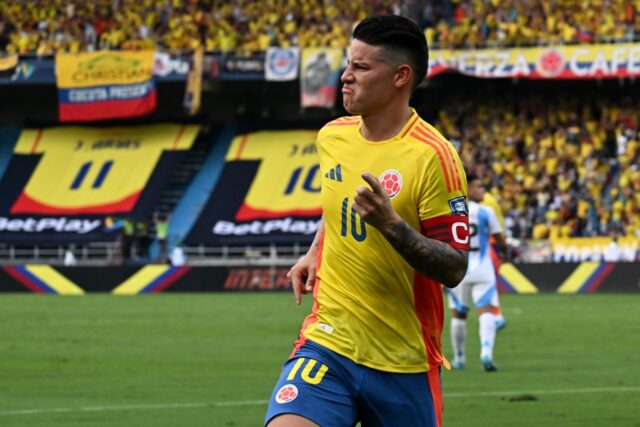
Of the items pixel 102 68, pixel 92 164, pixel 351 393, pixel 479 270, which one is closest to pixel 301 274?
pixel 351 393

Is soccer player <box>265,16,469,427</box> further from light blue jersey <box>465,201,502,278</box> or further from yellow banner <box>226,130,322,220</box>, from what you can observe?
yellow banner <box>226,130,322,220</box>

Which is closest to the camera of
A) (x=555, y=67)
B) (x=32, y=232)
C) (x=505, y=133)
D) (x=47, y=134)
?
(x=555, y=67)

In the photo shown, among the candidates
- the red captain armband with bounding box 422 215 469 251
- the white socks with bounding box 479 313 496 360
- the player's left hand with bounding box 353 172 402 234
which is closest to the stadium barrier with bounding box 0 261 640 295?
the white socks with bounding box 479 313 496 360

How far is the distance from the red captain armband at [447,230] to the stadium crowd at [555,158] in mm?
31749

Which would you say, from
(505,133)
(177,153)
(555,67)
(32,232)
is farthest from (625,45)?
(32,232)

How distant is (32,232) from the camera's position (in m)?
45.8

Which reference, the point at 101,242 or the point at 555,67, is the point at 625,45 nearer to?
the point at 555,67

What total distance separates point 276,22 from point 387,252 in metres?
40.8

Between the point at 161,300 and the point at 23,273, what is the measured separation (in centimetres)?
506

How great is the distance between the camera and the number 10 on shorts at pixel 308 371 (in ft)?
18.9

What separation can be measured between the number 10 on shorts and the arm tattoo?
63cm

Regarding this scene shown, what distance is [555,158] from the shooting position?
41.0 meters

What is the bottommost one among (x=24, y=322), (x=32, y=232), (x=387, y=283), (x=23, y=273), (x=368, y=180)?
(x=32, y=232)

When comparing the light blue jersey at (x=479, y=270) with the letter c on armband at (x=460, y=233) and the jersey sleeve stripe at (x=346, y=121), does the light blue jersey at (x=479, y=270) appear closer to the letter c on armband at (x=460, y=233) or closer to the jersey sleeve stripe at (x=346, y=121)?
the jersey sleeve stripe at (x=346, y=121)
